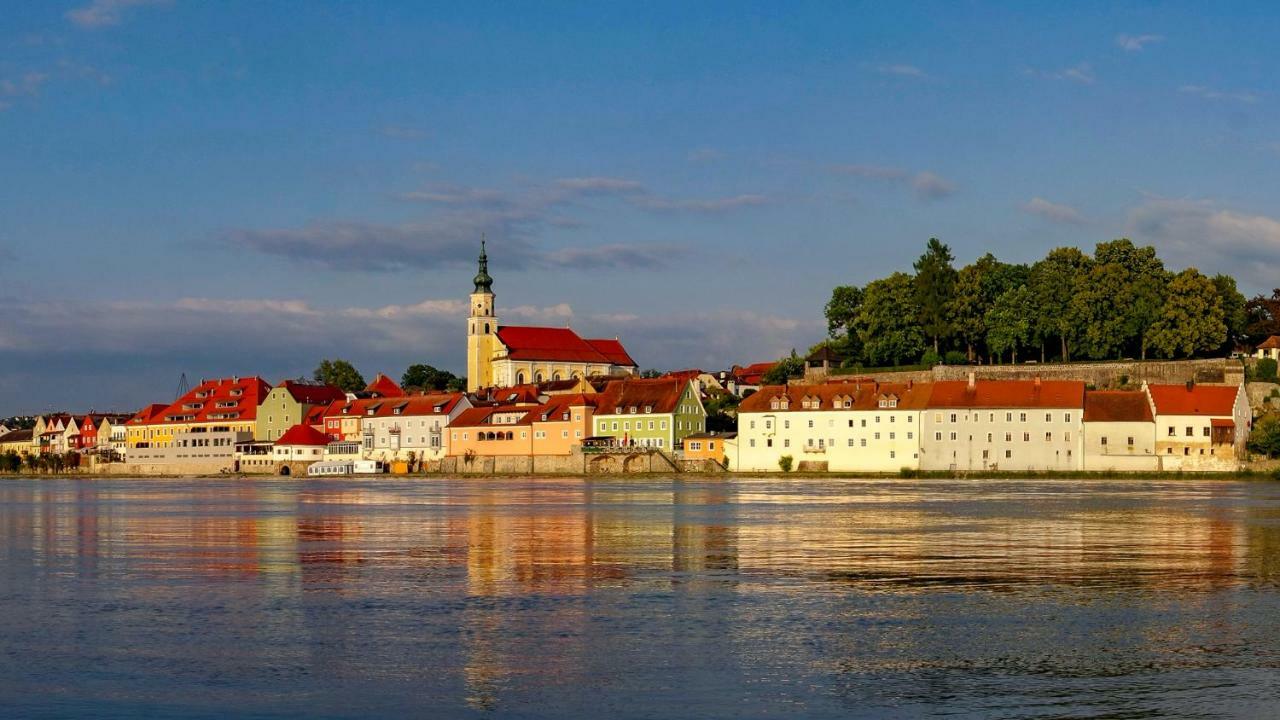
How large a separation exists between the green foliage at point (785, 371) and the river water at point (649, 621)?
64.9m

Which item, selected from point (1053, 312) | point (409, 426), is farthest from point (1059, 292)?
point (409, 426)

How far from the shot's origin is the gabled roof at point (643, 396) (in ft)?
324

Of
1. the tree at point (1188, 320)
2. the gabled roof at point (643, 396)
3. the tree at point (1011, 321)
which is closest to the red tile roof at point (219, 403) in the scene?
the gabled roof at point (643, 396)

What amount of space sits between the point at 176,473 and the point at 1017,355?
74.8 m

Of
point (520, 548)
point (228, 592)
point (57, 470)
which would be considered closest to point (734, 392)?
point (57, 470)

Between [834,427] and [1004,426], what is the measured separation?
9.85 meters

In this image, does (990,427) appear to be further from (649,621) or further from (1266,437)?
(649,621)

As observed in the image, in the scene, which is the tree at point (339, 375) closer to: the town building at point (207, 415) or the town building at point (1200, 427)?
the town building at point (207, 415)

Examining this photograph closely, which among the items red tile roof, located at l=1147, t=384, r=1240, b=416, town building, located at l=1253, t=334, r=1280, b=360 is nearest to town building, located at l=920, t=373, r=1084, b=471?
red tile roof, located at l=1147, t=384, r=1240, b=416

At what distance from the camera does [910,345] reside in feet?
310

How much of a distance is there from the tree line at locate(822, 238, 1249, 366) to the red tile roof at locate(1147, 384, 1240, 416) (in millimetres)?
6690

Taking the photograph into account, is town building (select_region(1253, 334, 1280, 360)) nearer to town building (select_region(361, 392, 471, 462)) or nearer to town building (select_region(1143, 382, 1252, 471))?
town building (select_region(1143, 382, 1252, 471))

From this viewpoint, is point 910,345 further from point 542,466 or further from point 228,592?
point 228,592

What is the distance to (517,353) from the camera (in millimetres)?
142250
